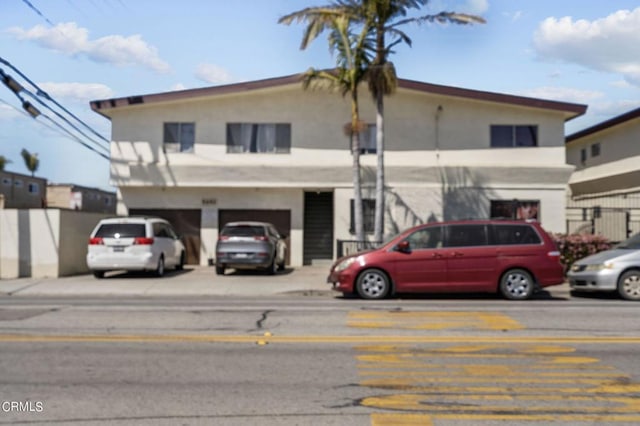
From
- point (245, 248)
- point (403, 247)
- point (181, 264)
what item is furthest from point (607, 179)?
point (181, 264)

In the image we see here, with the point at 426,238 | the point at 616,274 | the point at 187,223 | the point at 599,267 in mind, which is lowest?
the point at 616,274

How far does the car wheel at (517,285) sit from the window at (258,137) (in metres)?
11.2

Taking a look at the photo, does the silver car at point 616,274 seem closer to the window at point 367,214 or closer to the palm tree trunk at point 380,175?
the palm tree trunk at point 380,175

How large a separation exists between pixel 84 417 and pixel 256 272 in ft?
48.4

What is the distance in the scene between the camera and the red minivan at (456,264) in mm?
13672

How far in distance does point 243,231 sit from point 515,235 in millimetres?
7998

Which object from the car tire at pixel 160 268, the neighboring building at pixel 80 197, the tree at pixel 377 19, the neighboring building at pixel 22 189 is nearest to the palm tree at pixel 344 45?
the tree at pixel 377 19

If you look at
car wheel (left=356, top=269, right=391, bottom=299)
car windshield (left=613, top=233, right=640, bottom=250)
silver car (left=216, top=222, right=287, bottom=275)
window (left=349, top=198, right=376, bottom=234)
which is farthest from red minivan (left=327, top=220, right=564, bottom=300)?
window (left=349, top=198, right=376, bottom=234)

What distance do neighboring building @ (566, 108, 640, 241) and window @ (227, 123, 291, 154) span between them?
415 inches

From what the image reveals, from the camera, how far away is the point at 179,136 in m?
23.1

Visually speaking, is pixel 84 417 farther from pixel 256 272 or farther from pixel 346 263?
pixel 256 272

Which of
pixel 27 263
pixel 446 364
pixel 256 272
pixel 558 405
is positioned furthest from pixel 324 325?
pixel 27 263

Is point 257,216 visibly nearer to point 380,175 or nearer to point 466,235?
point 380,175
